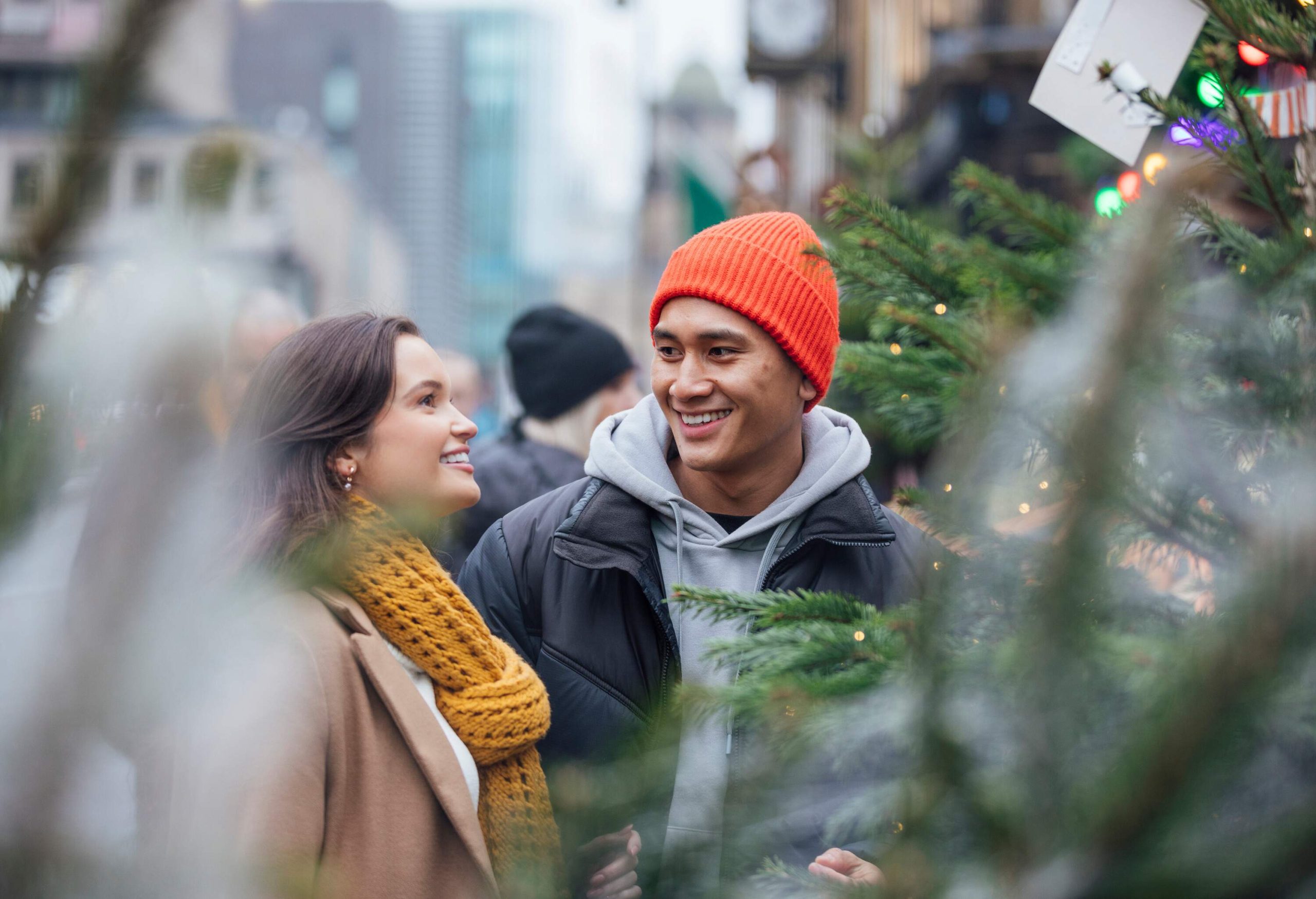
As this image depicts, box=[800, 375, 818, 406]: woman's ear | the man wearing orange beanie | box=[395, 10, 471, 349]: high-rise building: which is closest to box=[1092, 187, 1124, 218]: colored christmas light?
the man wearing orange beanie

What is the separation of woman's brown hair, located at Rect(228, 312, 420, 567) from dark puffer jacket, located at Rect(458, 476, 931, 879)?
49 cm

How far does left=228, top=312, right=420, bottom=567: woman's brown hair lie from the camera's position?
1919 millimetres

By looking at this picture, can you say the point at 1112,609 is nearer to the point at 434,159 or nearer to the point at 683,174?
the point at 683,174

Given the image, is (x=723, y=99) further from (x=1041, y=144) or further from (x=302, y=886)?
(x=302, y=886)

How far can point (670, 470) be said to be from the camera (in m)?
2.58

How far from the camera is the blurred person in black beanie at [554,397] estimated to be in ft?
13.1

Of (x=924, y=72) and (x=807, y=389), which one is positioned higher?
(x=924, y=72)

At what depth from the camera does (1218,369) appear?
1.07m

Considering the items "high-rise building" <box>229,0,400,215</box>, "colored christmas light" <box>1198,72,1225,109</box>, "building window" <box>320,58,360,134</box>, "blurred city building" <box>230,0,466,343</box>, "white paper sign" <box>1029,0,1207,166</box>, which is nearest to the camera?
"colored christmas light" <box>1198,72,1225,109</box>

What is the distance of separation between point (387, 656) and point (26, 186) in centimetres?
141

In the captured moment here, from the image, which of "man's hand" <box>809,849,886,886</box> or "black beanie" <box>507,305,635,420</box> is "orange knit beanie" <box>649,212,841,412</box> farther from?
"black beanie" <box>507,305,635,420</box>

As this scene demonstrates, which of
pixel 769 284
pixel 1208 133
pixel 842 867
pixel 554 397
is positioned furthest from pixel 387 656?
pixel 554 397

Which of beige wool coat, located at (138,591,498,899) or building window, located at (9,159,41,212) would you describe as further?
beige wool coat, located at (138,591,498,899)

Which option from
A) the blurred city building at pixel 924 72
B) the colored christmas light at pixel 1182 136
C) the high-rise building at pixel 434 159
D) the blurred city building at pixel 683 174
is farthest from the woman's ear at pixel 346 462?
the high-rise building at pixel 434 159
